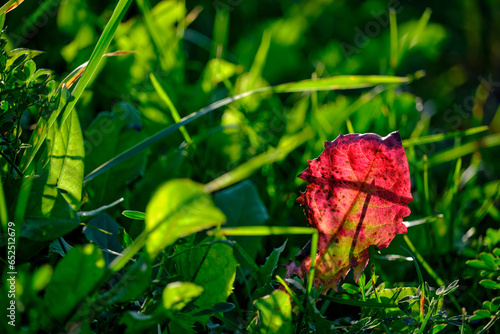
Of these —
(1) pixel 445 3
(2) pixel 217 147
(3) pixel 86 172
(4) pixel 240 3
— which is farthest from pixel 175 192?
(1) pixel 445 3

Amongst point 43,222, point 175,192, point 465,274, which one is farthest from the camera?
point 465,274

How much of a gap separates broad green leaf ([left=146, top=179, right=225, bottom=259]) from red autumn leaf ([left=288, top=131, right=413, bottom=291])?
0.24 meters

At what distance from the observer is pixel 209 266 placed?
62 centimetres

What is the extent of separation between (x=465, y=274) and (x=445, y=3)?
2472 millimetres

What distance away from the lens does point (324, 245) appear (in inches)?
25.9

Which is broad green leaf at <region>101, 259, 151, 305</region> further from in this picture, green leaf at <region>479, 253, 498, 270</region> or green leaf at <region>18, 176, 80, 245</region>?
green leaf at <region>479, 253, 498, 270</region>

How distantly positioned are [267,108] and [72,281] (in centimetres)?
94

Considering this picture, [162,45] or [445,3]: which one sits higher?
[162,45]

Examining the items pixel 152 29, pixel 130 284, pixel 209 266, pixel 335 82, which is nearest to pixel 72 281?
pixel 130 284

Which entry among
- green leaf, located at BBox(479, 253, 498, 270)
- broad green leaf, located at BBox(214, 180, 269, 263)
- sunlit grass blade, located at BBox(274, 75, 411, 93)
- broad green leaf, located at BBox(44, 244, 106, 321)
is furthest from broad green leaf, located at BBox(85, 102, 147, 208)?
green leaf, located at BBox(479, 253, 498, 270)

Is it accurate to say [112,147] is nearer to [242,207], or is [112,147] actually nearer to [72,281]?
[242,207]

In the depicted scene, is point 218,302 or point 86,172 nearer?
point 218,302

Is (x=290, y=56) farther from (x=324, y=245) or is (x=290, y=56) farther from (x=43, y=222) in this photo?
(x=43, y=222)

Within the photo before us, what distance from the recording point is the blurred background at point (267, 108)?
0.91 metres
